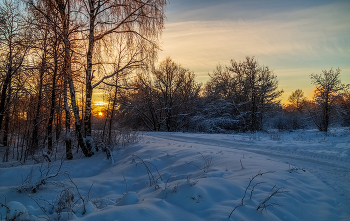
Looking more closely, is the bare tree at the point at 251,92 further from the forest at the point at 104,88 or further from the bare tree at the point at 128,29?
the bare tree at the point at 128,29

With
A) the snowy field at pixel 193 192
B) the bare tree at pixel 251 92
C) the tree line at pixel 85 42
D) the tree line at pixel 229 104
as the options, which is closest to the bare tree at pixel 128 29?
the tree line at pixel 85 42

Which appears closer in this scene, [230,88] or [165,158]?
[165,158]

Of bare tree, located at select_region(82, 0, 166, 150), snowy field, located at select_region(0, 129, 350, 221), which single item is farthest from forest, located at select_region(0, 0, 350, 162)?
snowy field, located at select_region(0, 129, 350, 221)

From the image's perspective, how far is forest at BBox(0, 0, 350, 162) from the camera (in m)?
7.86

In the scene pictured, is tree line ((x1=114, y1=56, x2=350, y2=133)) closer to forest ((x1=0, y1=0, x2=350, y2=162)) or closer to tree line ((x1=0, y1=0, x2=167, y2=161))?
forest ((x1=0, y1=0, x2=350, y2=162))

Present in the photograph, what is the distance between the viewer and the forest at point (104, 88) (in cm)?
786

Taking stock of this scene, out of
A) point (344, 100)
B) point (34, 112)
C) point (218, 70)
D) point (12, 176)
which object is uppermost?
point (218, 70)

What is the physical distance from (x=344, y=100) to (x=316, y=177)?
19.4 meters

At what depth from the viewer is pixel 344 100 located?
19.2 m

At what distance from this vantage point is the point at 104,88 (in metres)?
9.16

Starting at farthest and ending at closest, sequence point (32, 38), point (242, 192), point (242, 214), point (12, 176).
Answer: point (32, 38)
point (12, 176)
point (242, 192)
point (242, 214)

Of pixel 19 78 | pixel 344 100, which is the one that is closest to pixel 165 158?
pixel 19 78

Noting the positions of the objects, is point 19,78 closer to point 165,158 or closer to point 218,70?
point 165,158

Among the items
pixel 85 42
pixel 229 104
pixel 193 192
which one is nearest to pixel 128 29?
pixel 85 42
